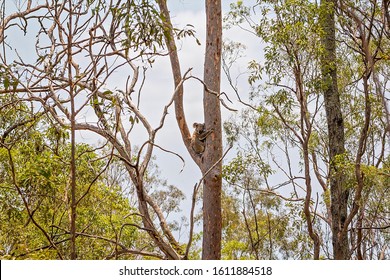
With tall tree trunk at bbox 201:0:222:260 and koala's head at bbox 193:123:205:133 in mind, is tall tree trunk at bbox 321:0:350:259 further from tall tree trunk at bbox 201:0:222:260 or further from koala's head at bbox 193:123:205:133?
koala's head at bbox 193:123:205:133

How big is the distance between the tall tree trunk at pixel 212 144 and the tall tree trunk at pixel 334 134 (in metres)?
1.11

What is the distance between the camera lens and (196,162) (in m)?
6.62

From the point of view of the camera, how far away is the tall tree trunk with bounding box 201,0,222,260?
A: 20.4 ft

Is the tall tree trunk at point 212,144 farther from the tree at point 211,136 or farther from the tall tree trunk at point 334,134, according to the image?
the tall tree trunk at point 334,134

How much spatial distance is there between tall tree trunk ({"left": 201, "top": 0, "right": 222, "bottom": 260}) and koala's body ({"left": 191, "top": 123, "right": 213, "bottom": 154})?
0.06 m

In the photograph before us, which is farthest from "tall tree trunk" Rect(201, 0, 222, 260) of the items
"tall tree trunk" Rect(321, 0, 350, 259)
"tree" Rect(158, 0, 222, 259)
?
"tall tree trunk" Rect(321, 0, 350, 259)

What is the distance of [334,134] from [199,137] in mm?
1818

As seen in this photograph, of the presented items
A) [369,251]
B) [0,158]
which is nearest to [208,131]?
[0,158]

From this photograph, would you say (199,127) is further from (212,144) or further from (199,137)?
(212,144)

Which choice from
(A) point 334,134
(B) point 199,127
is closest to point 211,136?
(B) point 199,127

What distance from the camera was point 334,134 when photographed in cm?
748

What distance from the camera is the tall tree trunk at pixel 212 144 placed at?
245 inches
